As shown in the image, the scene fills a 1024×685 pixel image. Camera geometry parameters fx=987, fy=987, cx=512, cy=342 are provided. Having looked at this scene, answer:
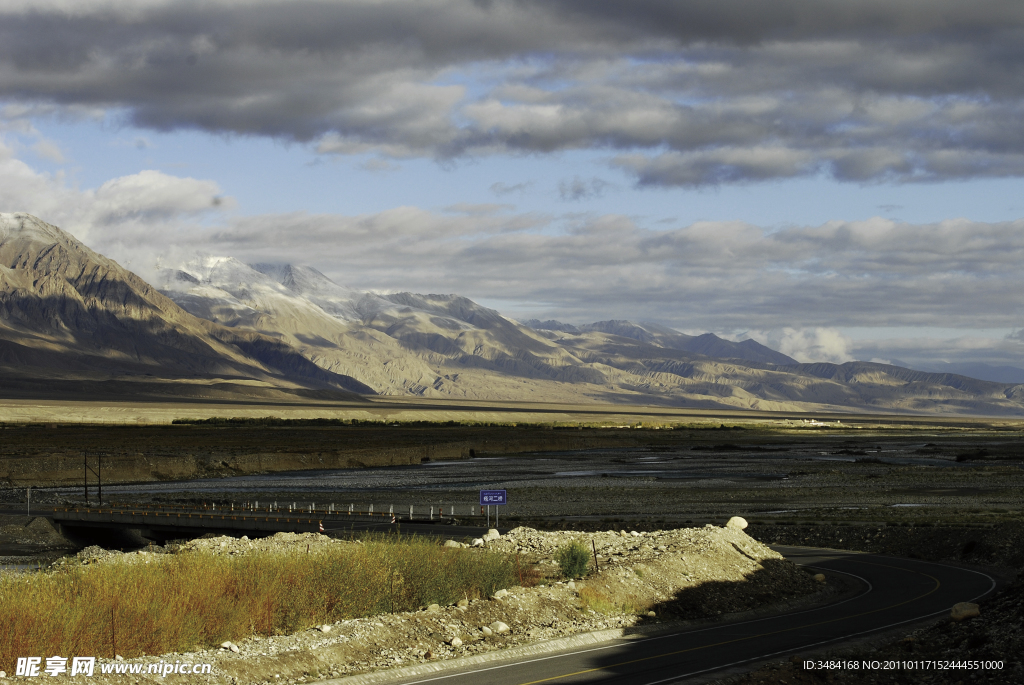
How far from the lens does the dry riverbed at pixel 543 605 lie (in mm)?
18562

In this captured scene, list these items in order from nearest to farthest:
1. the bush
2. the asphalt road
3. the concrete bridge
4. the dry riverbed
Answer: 1. the dry riverbed
2. the asphalt road
3. the bush
4. the concrete bridge

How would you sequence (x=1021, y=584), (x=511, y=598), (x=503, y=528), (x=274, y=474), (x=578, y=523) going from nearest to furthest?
(x=1021, y=584), (x=511, y=598), (x=503, y=528), (x=578, y=523), (x=274, y=474)

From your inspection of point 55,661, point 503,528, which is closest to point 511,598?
point 55,661

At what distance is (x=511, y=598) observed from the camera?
80.0ft

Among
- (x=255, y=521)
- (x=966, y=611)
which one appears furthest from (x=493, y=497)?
(x=966, y=611)

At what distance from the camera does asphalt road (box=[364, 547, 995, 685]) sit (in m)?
18.9

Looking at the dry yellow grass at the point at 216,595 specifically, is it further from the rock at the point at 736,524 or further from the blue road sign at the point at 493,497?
the blue road sign at the point at 493,497

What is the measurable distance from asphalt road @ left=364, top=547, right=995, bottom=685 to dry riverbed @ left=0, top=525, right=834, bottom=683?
129cm

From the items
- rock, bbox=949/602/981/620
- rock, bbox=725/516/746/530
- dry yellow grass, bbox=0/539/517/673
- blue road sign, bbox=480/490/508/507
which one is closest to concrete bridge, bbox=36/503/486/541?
blue road sign, bbox=480/490/508/507

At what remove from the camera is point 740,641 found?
22828 millimetres

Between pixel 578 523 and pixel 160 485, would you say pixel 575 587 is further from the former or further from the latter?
pixel 160 485

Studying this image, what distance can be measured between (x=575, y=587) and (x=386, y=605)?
18.2 feet

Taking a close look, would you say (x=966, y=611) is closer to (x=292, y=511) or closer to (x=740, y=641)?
(x=740, y=641)

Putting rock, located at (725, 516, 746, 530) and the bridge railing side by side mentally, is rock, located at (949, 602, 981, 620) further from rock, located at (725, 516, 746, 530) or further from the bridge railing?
the bridge railing
